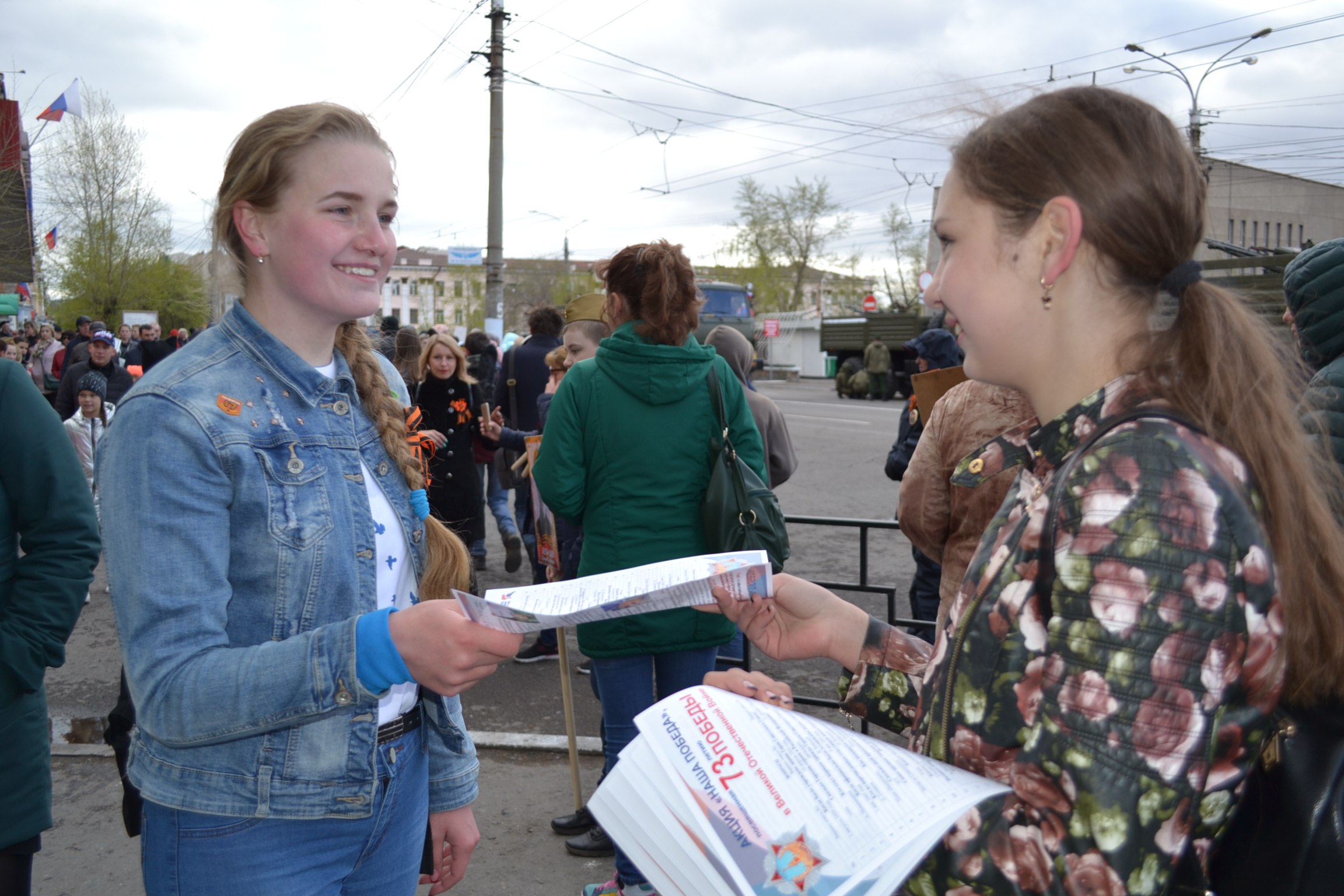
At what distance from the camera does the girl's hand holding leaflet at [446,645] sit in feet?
4.55

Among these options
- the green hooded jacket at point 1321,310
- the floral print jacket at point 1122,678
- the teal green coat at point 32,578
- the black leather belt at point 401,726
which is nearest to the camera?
the floral print jacket at point 1122,678

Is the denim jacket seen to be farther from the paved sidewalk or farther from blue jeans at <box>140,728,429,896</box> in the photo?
the paved sidewalk

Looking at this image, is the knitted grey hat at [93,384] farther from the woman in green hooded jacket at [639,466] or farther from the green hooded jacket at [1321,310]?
the green hooded jacket at [1321,310]

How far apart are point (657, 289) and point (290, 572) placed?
1997mm

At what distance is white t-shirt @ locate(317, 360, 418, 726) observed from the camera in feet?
5.92

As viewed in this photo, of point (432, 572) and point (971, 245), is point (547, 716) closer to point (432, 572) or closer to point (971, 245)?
point (432, 572)

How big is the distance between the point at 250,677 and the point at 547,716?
3.87m

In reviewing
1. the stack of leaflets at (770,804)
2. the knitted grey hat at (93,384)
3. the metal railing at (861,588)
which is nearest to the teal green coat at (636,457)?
Answer: the metal railing at (861,588)

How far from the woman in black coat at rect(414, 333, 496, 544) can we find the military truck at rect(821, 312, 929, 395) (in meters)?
19.5

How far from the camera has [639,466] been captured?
10.8ft

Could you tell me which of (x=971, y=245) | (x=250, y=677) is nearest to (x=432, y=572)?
(x=250, y=677)

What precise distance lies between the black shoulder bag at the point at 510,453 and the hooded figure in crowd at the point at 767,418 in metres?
3.46

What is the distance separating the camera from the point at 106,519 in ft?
4.87

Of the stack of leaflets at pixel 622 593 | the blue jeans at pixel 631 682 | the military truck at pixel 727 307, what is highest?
the military truck at pixel 727 307
